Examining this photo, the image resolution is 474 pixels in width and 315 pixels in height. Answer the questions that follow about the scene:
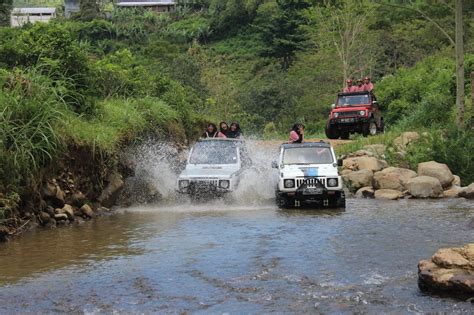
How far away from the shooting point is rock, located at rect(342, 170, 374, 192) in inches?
714

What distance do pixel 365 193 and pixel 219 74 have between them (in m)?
31.3

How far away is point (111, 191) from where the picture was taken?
15.5 m

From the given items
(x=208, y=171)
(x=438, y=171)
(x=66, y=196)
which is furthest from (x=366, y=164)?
(x=66, y=196)

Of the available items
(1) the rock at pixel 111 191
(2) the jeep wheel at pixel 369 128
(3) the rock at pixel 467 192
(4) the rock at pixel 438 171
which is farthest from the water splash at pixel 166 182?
(2) the jeep wheel at pixel 369 128

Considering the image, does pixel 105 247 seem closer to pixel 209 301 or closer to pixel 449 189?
pixel 209 301

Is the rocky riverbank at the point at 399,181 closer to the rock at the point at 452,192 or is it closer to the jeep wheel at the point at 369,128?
the rock at the point at 452,192

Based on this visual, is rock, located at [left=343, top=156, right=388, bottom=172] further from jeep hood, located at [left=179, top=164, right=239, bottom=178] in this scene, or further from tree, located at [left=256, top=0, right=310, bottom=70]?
tree, located at [left=256, top=0, right=310, bottom=70]

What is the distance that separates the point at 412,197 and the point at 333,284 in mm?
9197

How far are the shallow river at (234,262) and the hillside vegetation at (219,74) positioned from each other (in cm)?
217

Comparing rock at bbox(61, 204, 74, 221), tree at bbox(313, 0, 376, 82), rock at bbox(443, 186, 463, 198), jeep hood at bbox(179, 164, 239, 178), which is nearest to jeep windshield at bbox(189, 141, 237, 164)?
jeep hood at bbox(179, 164, 239, 178)

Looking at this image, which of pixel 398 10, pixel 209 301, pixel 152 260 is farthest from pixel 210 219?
pixel 398 10

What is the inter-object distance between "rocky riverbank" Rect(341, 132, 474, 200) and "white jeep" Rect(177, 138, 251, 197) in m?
3.15

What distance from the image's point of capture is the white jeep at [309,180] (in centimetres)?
1482

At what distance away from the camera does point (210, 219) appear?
13.6m
